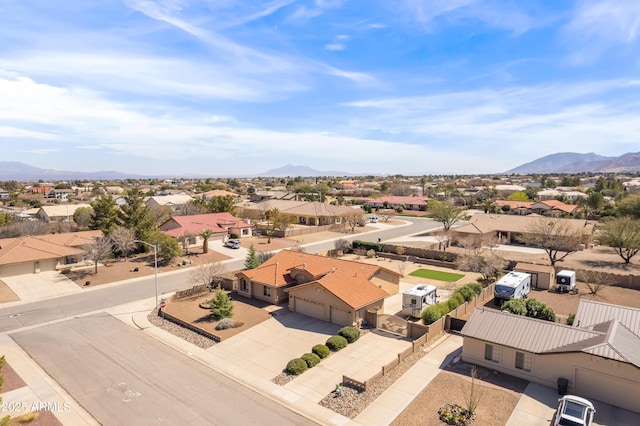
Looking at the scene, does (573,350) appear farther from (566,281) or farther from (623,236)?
(623,236)

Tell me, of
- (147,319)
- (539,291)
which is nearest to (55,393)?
(147,319)

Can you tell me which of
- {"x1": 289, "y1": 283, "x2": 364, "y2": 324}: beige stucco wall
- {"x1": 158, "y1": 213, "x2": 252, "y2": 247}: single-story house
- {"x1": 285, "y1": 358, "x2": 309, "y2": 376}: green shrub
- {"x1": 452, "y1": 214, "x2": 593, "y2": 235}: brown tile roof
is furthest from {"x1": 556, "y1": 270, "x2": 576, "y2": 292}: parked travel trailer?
{"x1": 158, "y1": 213, "x2": 252, "y2": 247}: single-story house

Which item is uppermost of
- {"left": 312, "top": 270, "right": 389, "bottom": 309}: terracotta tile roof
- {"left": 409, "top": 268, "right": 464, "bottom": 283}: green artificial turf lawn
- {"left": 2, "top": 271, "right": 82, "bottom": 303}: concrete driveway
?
{"left": 312, "top": 270, "right": 389, "bottom": 309}: terracotta tile roof

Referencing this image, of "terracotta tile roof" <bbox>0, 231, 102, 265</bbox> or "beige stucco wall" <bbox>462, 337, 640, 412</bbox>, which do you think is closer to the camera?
"beige stucco wall" <bbox>462, 337, 640, 412</bbox>

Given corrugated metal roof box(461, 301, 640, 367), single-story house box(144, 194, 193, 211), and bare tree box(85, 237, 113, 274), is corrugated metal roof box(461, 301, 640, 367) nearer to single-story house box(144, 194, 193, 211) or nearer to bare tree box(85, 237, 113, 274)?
bare tree box(85, 237, 113, 274)

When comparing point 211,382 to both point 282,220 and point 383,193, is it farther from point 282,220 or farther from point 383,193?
point 383,193

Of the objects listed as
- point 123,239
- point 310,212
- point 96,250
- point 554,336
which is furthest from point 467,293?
point 310,212

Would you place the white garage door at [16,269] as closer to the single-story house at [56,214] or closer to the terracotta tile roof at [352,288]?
the terracotta tile roof at [352,288]
